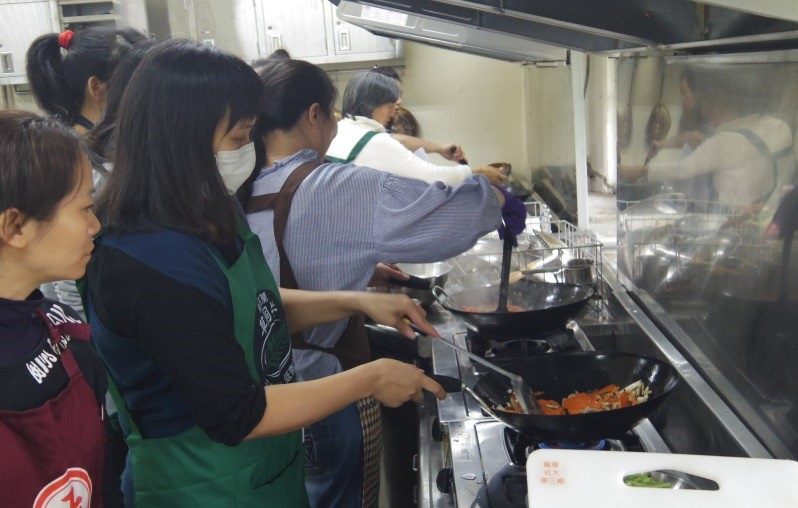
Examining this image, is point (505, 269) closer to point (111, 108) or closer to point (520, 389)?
point (520, 389)

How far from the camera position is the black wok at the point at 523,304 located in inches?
62.6

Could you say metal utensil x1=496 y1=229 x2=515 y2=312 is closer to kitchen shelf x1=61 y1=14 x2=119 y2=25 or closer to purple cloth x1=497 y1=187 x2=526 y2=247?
purple cloth x1=497 y1=187 x2=526 y2=247

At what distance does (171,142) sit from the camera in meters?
1.06

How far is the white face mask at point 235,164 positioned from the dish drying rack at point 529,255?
0.91 m

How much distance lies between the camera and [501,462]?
1251 millimetres

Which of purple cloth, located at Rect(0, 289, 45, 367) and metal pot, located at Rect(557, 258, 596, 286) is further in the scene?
Answer: metal pot, located at Rect(557, 258, 596, 286)

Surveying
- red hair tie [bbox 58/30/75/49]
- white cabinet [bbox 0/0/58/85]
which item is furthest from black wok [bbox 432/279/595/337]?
white cabinet [bbox 0/0/58/85]

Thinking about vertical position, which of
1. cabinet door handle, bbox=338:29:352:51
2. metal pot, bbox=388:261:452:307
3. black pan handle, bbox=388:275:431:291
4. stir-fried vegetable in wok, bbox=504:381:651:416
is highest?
cabinet door handle, bbox=338:29:352:51

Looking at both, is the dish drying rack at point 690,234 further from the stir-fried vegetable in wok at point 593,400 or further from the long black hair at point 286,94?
the long black hair at point 286,94

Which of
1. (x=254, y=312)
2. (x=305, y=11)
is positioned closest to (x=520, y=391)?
(x=254, y=312)

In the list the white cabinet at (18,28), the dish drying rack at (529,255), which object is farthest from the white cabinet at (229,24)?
the dish drying rack at (529,255)

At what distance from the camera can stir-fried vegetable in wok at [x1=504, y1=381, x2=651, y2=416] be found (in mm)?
1296

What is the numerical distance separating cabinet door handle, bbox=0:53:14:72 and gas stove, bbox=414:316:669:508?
3.79 m

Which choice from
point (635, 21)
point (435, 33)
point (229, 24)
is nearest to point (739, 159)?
point (635, 21)
